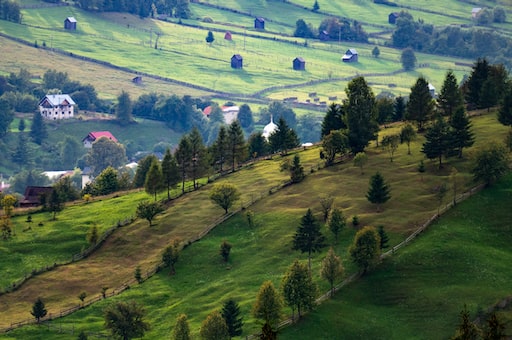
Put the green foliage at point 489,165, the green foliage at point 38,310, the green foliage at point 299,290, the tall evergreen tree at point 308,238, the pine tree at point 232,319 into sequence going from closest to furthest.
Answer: the pine tree at point 232,319 → the green foliage at point 299,290 → the green foliage at point 38,310 → the tall evergreen tree at point 308,238 → the green foliage at point 489,165

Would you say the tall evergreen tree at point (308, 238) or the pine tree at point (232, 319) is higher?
the tall evergreen tree at point (308, 238)

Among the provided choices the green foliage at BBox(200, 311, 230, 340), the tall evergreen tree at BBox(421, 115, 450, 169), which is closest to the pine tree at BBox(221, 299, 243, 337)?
the green foliage at BBox(200, 311, 230, 340)

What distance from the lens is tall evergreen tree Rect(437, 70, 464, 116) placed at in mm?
193500

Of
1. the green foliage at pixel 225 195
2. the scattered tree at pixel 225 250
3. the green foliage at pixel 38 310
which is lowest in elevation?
the green foliage at pixel 38 310

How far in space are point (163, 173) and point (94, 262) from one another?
25.1 m

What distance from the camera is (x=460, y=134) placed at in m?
170

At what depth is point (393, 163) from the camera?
6796 inches

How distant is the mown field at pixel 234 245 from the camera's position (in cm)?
14100

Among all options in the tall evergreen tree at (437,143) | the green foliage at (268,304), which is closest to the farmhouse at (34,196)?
the tall evergreen tree at (437,143)

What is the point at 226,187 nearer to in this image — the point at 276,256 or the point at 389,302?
the point at 276,256

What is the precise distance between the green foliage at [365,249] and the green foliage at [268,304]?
14.4 m

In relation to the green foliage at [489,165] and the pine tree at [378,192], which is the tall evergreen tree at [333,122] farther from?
the green foliage at [489,165]

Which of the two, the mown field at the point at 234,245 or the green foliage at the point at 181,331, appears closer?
the green foliage at the point at 181,331

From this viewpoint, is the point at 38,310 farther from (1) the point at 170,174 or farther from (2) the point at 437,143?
(2) the point at 437,143
